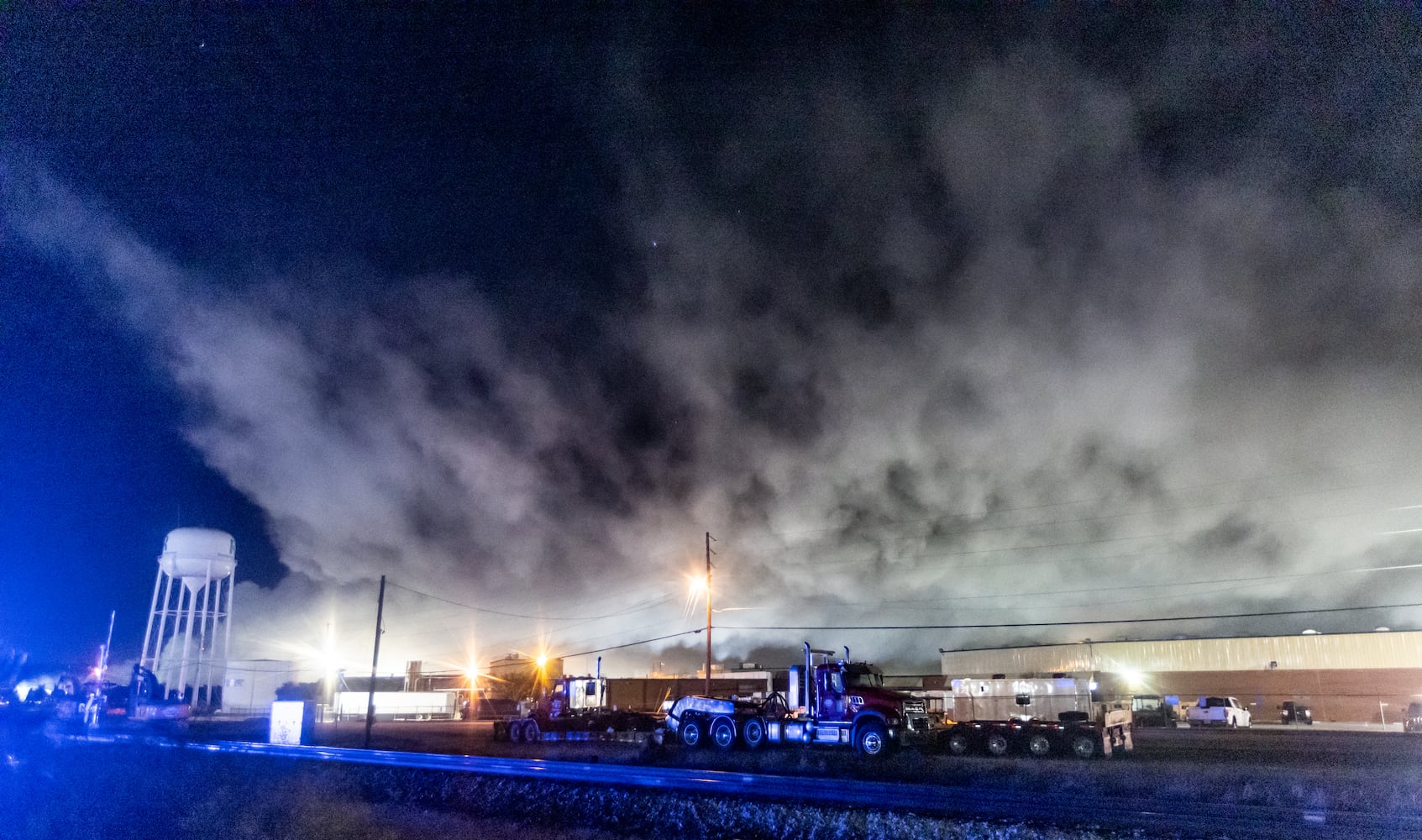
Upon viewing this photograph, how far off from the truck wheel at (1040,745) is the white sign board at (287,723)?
31.2 m

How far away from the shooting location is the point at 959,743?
106 feet

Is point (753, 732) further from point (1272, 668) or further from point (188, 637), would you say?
point (188, 637)

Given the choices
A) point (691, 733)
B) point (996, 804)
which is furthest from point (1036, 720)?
point (996, 804)

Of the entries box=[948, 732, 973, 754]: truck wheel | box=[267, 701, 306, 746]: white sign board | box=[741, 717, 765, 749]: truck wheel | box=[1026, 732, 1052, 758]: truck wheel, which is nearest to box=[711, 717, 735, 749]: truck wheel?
box=[741, 717, 765, 749]: truck wheel

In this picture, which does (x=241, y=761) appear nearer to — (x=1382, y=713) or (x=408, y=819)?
(x=408, y=819)

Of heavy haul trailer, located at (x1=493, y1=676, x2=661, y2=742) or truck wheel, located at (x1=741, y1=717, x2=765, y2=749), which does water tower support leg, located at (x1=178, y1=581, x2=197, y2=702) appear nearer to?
heavy haul trailer, located at (x1=493, y1=676, x2=661, y2=742)

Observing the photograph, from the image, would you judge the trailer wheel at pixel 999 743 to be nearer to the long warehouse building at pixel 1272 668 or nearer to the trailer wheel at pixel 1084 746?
the trailer wheel at pixel 1084 746

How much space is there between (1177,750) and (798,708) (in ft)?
49.1

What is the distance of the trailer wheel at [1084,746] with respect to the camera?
29719 millimetres

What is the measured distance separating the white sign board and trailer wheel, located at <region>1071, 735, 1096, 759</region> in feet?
107

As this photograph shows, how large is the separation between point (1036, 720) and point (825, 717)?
942cm

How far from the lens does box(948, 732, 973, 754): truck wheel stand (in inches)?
1268

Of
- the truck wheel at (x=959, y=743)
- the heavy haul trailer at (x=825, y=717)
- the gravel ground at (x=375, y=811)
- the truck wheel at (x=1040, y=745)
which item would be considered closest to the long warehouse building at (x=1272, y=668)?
the truck wheel at (x=959, y=743)

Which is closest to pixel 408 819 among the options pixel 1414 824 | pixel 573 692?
pixel 1414 824
